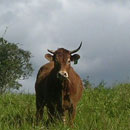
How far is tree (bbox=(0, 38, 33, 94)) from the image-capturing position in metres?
54.2

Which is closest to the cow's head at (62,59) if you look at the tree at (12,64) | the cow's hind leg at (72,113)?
the cow's hind leg at (72,113)

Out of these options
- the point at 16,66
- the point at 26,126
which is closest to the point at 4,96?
the point at 26,126

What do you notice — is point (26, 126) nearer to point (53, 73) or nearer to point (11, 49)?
point (53, 73)

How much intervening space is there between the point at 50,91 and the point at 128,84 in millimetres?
5502

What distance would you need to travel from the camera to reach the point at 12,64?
2229 inches

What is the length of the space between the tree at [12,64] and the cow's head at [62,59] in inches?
1636

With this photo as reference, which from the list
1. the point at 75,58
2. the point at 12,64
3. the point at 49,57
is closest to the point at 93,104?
the point at 75,58

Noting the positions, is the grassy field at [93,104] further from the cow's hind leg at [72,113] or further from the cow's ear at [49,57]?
the cow's ear at [49,57]

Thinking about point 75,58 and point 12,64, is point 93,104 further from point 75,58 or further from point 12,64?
point 12,64

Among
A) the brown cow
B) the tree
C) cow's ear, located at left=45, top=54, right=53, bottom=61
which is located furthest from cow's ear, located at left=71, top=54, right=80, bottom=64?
the tree

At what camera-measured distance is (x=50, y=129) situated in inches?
317

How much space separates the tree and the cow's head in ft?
136

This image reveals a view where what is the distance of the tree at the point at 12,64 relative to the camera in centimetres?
5421

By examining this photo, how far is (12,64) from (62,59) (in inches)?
1835
